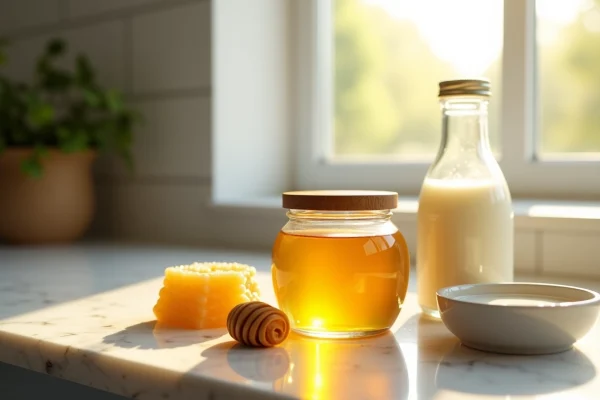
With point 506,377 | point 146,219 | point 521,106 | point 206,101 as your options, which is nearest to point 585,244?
point 521,106

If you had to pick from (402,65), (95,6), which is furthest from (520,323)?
(95,6)

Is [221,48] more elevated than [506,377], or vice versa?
[221,48]

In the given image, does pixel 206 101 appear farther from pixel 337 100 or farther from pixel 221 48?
pixel 337 100

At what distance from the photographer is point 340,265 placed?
0.68 meters

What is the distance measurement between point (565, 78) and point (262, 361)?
3.12 feet

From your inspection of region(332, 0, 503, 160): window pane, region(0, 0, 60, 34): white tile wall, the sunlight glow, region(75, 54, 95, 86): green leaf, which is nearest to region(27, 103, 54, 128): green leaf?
region(75, 54, 95, 86): green leaf

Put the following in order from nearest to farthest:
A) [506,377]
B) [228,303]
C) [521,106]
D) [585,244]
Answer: [506,377] → [228,303] → [585,244] → [521,106]

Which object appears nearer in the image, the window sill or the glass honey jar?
the glass honey jar

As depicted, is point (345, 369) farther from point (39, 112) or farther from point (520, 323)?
point (39, 112)

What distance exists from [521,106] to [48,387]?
88 cm

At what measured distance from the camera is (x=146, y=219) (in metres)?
1.66

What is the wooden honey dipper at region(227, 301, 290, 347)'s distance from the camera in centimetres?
68

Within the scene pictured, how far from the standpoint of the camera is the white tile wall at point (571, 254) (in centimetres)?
106

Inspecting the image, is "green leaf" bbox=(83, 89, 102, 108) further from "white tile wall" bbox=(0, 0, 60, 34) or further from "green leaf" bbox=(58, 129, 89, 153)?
"white tile wall" bbox=(0, 0, 60, 34)
